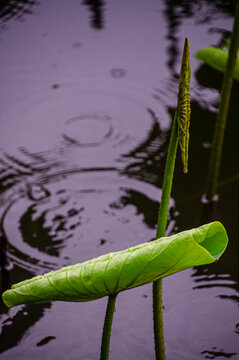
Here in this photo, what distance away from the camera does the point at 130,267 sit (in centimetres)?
81

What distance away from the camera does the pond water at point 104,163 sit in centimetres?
125

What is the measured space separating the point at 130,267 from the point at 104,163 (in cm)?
103

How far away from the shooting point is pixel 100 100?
6.97 feet

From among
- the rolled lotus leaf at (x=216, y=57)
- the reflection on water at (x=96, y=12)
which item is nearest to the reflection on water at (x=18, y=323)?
the rolled lotus leaf at (x=216, y=57)

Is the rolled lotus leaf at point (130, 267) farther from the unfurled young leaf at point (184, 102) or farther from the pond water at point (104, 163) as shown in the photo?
the pond water at point (104, 163)

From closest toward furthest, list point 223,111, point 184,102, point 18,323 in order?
point 184,102, point 18,323, point 223,111

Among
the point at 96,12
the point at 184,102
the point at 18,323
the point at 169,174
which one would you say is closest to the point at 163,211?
the point at 169,174

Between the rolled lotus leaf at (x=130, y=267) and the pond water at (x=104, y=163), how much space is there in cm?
39

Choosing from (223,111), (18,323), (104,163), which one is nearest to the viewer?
(18,323)

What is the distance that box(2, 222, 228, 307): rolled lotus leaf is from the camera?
805 mm

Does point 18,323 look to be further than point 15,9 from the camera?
No

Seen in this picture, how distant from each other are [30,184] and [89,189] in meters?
0.20

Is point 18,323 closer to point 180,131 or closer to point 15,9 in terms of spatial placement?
point 180,131

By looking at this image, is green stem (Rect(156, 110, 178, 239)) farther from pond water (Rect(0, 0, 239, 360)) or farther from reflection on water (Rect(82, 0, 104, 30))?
reflection on water (Rect(82, 0, 104, 30))
